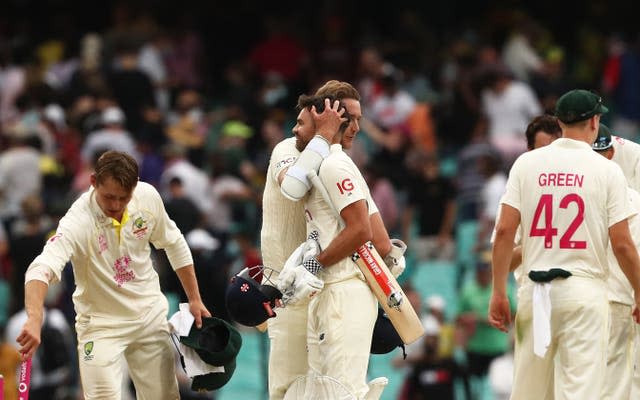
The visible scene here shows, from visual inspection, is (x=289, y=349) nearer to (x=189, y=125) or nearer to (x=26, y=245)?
(x=26, y=245)

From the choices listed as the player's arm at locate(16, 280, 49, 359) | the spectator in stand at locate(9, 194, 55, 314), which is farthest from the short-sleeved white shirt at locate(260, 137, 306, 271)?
the spectator in stand at locate(9, 194, 55, 314)

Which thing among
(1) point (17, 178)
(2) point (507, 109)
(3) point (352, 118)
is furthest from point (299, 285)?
(2) point (507, 109)

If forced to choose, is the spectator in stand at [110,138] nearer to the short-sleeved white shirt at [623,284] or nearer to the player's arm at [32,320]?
the player's arm at [32,320]

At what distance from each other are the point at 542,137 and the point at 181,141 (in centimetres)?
900

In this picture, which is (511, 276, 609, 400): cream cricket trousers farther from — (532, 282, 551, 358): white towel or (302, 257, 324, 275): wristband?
(302, 257, 324, 275): wristband

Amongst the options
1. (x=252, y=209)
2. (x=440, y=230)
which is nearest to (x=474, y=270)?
(x=440, y=230)

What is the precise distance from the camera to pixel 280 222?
32.6 feet

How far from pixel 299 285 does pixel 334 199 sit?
572mm

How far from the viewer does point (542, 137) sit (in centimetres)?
1076

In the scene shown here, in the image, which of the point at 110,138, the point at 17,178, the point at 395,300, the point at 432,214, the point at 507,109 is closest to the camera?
the point at 395,300

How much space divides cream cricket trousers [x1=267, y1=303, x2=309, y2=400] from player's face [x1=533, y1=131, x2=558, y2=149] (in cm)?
216

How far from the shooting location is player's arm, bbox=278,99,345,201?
30.9ft

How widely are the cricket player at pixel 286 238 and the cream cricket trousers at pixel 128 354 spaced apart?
0.77 m

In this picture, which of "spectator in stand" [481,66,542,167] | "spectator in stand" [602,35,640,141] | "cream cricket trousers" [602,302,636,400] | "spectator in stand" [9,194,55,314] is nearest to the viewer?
"cream cricket trousers" [602,302,636,400]
